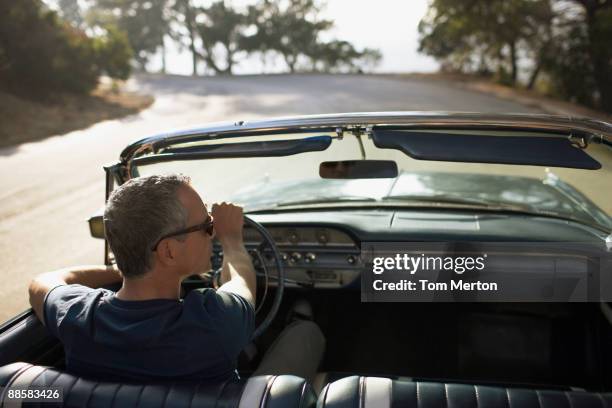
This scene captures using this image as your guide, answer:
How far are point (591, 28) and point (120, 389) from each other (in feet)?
72.2

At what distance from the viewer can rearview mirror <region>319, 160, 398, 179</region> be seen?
2846mm

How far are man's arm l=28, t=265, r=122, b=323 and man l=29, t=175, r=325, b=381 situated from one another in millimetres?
169

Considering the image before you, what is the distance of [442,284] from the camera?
147 inches

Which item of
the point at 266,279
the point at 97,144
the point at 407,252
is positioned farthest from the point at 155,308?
the point at 97,144

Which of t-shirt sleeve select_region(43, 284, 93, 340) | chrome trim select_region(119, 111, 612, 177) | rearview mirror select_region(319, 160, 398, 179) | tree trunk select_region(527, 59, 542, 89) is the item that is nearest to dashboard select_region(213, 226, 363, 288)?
rearview mirror select_region(319, 160, 398, 179)

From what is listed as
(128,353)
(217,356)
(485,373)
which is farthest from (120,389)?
(485,373)

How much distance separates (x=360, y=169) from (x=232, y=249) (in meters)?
0.85

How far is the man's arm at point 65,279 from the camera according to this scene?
215 centimetres

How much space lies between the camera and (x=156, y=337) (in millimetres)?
1809

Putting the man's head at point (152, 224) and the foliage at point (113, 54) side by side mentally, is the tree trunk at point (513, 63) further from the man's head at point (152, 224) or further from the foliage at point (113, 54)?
the man's head at point (152, 224)

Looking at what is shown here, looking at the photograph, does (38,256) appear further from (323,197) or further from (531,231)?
(531,231)

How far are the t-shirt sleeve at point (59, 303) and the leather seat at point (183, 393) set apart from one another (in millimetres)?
205

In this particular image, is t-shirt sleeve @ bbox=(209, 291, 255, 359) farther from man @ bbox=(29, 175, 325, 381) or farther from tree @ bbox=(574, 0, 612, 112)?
Result: tree @ bbox=(574, 0, 612, 112)

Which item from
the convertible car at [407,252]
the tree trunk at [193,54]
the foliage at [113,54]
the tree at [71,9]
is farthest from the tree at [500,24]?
the tree at [71,9]
